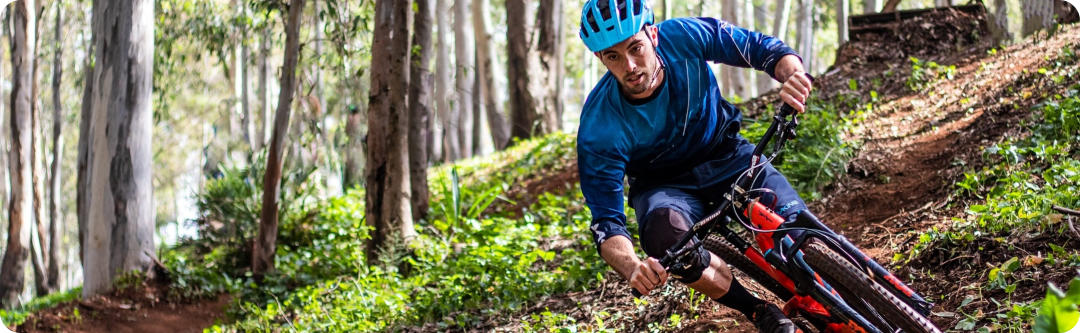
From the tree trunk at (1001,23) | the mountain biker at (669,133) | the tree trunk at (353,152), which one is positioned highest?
the tree trunk at (1001,23)

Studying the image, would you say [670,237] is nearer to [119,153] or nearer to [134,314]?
[134,314]

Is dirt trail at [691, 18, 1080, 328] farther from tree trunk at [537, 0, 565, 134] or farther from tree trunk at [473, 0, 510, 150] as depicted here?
tree trunk at [473, 0, 510, 150]

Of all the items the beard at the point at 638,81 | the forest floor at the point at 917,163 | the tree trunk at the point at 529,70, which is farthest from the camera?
the tree trunk at the point at 529,70

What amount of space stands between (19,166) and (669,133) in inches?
597

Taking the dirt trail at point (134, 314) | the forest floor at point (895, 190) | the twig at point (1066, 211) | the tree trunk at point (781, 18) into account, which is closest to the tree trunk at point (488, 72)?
the forest floor at point (895, 190)

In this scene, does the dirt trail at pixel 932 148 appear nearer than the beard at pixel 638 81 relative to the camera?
No

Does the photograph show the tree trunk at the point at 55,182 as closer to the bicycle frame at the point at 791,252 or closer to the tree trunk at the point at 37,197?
the tree trunk at the point at 37,197

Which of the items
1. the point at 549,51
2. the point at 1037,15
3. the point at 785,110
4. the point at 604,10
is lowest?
the point at 785,110

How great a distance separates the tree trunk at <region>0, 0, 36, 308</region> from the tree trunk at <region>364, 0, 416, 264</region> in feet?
32.9

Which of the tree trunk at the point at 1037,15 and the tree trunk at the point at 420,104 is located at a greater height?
the tree trunk at the point at 1037,15

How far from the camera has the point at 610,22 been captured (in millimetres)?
3799

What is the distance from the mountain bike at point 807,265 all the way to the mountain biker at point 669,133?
0.35ft

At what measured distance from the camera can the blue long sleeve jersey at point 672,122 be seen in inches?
155

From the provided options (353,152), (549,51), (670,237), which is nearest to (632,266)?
(670,237)
